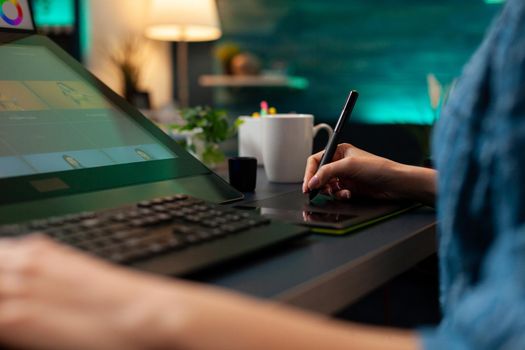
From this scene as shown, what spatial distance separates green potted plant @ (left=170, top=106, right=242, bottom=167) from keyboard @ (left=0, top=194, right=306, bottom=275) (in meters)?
0.72

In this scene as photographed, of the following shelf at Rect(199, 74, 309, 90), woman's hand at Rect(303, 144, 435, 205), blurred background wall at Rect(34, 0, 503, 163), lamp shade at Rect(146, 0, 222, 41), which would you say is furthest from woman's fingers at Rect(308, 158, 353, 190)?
shelf at Rect(199, 74, 309, 90)

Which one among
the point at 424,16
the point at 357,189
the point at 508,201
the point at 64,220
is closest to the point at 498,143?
the point at 508,201

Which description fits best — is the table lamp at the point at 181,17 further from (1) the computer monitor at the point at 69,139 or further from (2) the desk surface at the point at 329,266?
(2) the desk surface at the point at 329,266

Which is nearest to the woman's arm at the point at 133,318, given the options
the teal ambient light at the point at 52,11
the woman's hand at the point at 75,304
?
the woman's hand at the point at 75,304

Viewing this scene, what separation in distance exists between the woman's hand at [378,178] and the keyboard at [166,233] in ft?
0.92

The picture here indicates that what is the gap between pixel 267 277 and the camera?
1.69ft

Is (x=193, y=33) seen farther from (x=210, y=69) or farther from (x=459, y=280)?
(x=459, y=280)

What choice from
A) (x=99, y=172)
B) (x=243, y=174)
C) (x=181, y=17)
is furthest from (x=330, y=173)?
(x=181, y=17)

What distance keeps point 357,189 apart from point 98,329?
63 centimetres

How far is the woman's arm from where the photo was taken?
349mm

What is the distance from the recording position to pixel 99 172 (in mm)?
770

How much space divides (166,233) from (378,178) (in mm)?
435

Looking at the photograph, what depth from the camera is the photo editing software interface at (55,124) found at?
732 millimetres

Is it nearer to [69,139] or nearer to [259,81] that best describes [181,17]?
[259,81]
